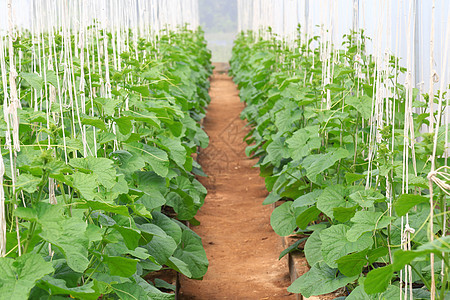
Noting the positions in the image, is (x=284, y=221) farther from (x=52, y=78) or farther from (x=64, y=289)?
(x=64, y=289)

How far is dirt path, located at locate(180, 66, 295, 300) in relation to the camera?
397 cm

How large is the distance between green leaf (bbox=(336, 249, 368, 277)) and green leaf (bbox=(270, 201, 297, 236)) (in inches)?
48.2

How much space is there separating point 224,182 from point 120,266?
4.58 meters

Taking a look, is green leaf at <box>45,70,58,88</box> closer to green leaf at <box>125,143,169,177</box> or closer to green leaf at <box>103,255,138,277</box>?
green leaf at <box>125,143,169,177</box>

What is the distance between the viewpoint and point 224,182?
22.1 feet

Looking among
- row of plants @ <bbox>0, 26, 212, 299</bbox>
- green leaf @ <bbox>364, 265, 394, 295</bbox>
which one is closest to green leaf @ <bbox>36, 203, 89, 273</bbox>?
row of plants @ <bbox>0, 26, 212, 299</bbox>

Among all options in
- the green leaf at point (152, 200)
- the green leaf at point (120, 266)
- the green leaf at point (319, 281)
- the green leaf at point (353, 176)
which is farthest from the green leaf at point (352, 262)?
the green leaf at point (152, 200)

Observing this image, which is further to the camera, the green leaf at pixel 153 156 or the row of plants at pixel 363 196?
the green leaf at pixel 153 156

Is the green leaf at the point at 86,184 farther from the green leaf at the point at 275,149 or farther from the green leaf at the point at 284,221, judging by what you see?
the green leaf at the point at 275,149

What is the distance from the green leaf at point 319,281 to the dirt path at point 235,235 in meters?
0.84

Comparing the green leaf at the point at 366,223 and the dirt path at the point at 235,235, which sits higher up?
the green leaf at the point at 366,223

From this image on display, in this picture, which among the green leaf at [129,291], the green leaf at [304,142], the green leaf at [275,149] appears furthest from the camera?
the green leaf at [275,149]

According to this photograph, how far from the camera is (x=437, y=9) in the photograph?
4059 mm

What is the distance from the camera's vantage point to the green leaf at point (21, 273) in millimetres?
1602
